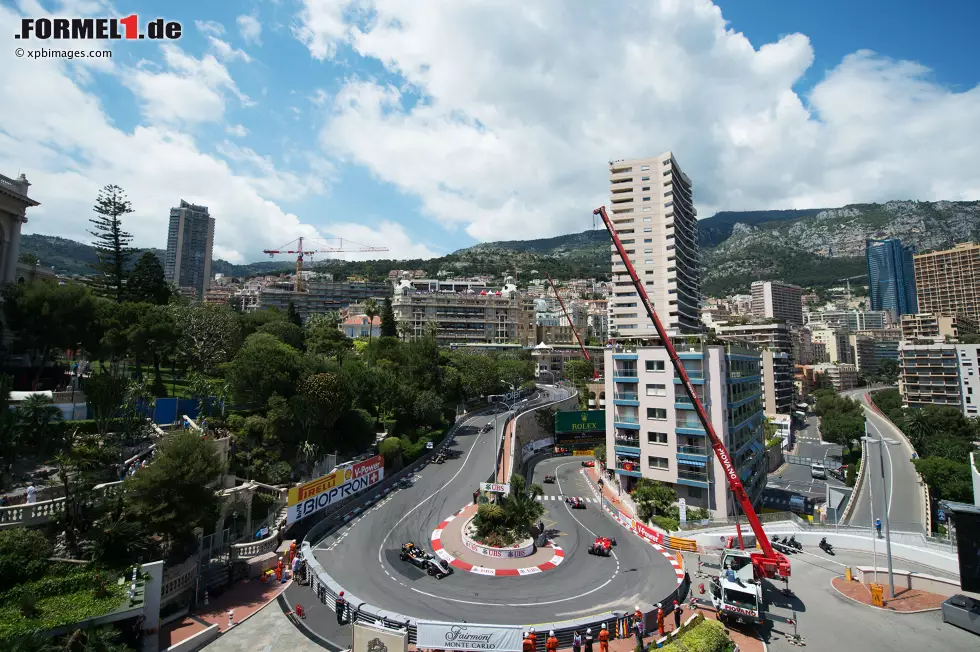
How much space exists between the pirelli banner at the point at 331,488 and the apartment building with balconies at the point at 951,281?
227145 mm

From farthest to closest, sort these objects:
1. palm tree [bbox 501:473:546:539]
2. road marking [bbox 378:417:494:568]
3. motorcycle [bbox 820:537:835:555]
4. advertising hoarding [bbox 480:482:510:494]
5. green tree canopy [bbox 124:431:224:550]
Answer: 1. advertising hoarding [bbox 480:482:510:494]
2. palm tree [bbox 501:473:546:539]
3. motorcycle [bbox 820:537:835:555]
4. road marking [bbox 378:417:494:568]
5. green tree canopy [bbox 124:431:224:550]

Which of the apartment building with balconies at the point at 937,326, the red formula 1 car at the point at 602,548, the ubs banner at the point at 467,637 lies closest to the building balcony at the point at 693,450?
the red formula 1 car at the point at 602,548

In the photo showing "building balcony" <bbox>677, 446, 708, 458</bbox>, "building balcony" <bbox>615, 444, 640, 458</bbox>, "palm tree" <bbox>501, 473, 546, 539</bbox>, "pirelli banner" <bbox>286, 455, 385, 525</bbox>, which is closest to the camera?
"pirelli banner" <bbox>286, 455, 385, 525</bbox>

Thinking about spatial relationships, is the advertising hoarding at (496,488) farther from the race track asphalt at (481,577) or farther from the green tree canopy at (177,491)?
the green tree canopy at (177,491)

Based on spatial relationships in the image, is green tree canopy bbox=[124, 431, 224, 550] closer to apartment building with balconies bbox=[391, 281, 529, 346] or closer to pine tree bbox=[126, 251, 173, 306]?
pine tree bbox=[126, 251, 173, 306]

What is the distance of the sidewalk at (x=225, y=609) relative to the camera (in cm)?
2295

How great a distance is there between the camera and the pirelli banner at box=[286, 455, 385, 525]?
32469 mm

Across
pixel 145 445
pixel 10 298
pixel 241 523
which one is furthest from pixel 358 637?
pixel 10 298

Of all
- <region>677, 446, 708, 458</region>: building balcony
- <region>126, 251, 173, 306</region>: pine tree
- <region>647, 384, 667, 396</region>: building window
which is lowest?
<region>677, 446, 708, 458</region>: building balcony

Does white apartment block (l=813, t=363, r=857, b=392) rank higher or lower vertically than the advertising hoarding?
higher

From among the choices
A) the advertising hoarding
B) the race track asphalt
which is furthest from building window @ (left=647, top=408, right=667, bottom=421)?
the advertising hoarding

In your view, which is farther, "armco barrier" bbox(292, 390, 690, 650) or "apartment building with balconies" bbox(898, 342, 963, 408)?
"apartment building with balconies" bbox(898, 342, 963, 408)

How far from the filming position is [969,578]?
74.1 ft

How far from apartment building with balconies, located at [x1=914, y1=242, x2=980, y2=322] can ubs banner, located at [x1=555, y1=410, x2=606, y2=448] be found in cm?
18464
